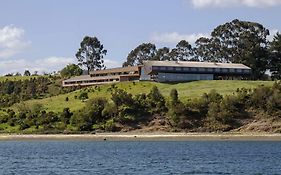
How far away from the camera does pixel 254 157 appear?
7131 cm

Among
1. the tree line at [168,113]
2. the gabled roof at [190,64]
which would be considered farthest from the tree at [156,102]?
the gabled roof at [190,64]

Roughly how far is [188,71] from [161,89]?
47.3 ft

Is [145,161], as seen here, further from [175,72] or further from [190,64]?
[190,64]

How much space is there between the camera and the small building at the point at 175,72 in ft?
518

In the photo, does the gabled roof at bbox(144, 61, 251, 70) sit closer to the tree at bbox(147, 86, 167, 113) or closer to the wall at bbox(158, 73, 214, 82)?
the wall at bbox(158, 73, 214, 82)

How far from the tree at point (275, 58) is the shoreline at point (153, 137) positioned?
6069 centimetres

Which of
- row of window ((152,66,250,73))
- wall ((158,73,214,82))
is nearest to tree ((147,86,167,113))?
row of window ((152,66,250,73))

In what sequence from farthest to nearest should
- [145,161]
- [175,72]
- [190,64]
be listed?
[190,64], [175,72], [145,161]

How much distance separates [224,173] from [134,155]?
23.1 metres

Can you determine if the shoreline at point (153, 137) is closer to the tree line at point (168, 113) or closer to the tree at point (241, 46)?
the tree line at point (168, 113)

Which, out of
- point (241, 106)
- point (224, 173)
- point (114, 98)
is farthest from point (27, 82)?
point (224, 173)

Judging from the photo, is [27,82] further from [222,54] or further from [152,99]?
[152,99]

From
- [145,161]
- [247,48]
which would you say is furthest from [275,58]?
[145,161]

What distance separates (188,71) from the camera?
6270 inches
